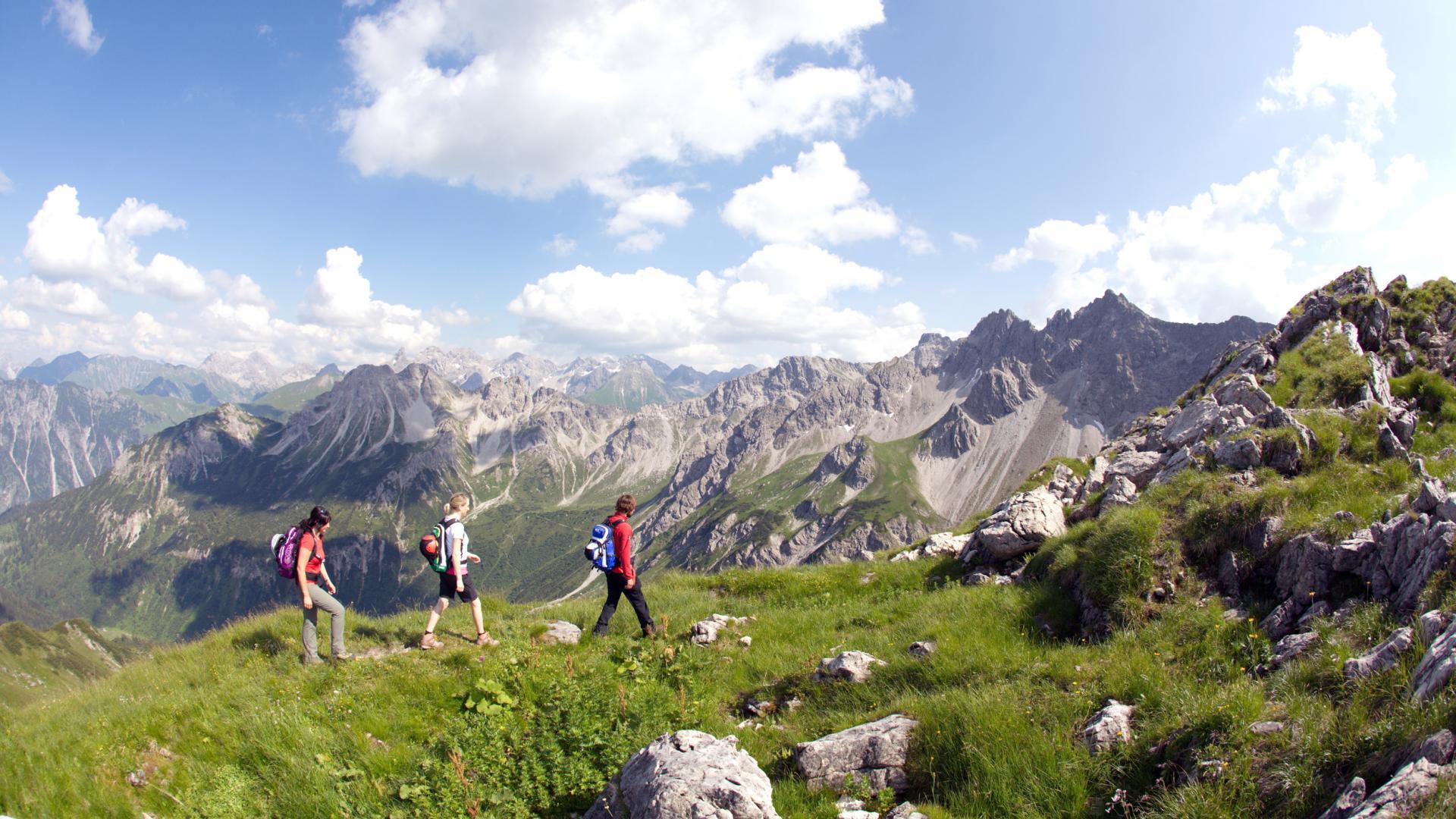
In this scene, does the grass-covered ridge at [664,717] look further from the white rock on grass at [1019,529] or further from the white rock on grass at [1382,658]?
the white rock on grass at [1019,529]

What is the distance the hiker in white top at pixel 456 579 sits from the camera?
15039mm

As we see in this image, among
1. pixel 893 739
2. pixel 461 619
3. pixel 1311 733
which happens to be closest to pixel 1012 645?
pixel 893 739

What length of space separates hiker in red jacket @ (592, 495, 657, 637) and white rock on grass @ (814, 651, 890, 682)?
4.85m

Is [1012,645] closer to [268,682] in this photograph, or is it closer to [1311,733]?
[1311,733]

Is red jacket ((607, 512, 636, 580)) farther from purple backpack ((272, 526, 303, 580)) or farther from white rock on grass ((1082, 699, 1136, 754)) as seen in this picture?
white rock on grass ((1082, 699, 1136, 754))

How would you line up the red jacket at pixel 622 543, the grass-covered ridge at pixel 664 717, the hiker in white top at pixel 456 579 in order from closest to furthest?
the grass-covered ridge at pixel 664 717 → the hiker in white top at pixel 456 579 → the red jacket at pixel 622 543

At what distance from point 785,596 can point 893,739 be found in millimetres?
10131

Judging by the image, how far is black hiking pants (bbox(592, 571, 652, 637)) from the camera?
597 inches

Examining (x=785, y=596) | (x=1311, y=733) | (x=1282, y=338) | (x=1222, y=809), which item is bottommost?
(x=785, y=596)

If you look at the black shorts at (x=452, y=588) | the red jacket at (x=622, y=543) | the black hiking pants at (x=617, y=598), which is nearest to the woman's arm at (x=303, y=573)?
the black shorts at (x=452, y=588)

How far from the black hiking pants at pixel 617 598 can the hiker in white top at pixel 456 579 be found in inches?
104

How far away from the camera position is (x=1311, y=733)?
6180mm

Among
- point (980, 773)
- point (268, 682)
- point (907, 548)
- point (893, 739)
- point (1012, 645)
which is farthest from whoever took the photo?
point (907, 548)

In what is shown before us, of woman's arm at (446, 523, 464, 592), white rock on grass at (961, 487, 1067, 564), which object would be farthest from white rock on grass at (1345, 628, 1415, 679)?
woman's arm at (446, 523, 464, 592)
